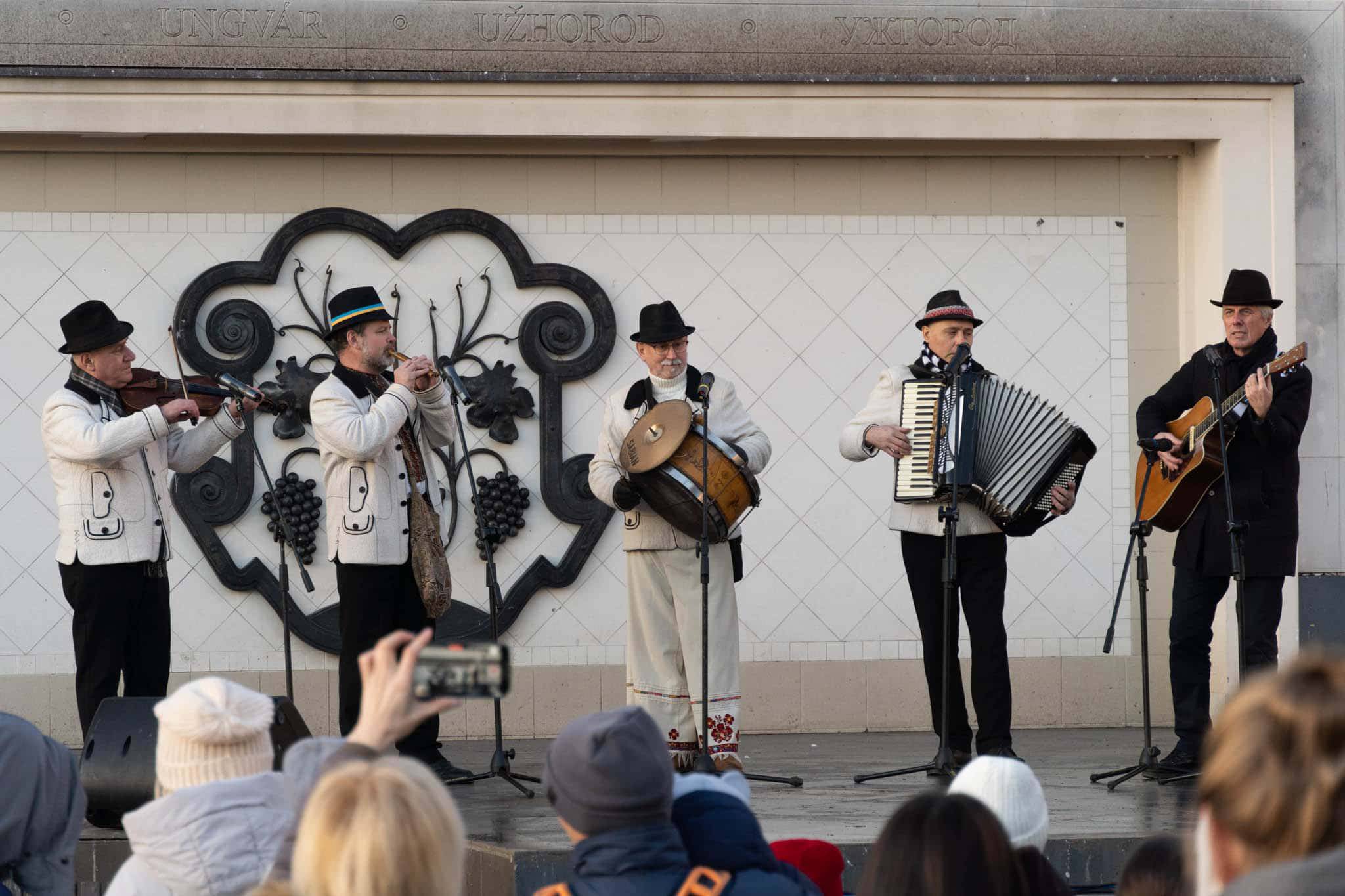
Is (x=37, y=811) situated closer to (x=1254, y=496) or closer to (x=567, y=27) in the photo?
(x=1254, y=496)

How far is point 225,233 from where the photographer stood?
7805 millimetres

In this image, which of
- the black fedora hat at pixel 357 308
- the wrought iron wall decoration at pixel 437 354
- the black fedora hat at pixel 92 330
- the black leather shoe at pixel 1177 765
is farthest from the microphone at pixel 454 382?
the black leather shoe at pixel 1177 765

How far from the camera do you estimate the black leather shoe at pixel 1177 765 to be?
6.07 metres

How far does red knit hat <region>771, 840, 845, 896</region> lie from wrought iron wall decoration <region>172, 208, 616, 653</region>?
14.4 feet

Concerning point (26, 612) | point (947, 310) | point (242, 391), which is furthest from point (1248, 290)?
point (26, 612)

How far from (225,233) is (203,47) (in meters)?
0.85

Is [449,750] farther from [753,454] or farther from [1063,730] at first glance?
[1063,730]

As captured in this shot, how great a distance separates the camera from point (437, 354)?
7848 mm

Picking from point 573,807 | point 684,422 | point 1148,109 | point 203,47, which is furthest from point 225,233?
point 573,807

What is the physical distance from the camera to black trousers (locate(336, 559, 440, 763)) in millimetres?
5895

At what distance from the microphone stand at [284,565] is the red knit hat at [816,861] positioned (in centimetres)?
328

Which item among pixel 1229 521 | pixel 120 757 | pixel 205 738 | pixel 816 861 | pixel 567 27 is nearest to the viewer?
pixel 205 738

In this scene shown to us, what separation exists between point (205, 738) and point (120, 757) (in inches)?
88.6

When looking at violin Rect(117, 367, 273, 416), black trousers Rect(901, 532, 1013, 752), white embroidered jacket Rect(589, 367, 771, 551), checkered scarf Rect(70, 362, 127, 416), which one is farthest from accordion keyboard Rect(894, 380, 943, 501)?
checkered scarf Rect(70, 362, 127, 416)
